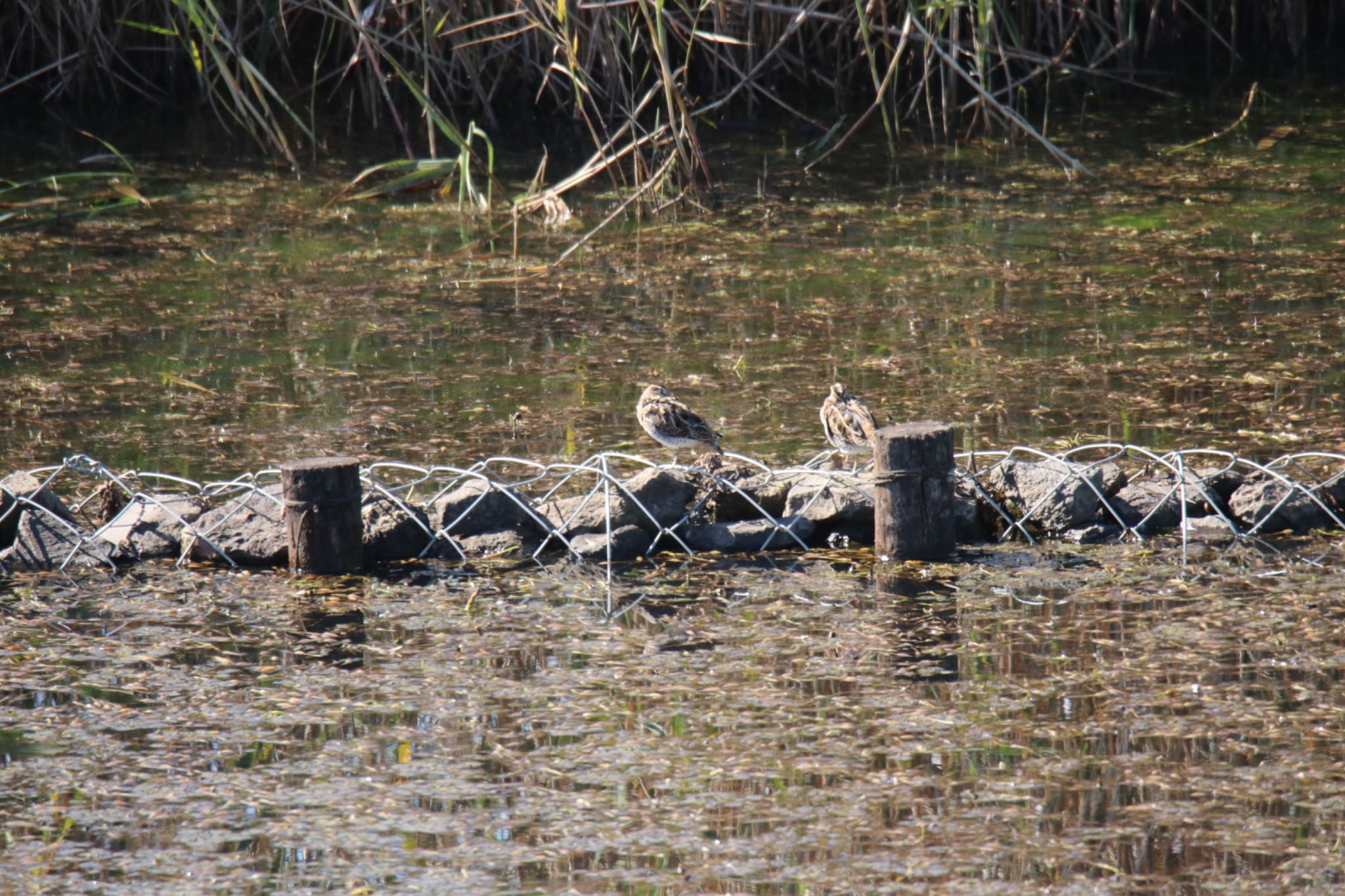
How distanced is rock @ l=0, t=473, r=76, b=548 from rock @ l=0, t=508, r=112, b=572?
0.06m

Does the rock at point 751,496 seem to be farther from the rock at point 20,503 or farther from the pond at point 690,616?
the rock at point 20,503

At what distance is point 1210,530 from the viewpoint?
4965 mm

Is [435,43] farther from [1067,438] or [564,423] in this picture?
[1067,438]

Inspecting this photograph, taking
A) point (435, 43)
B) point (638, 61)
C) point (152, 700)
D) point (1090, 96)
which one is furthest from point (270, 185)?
point (152, 700)

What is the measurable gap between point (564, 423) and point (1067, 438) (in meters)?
1.76

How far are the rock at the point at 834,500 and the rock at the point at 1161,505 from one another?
2.34 ft

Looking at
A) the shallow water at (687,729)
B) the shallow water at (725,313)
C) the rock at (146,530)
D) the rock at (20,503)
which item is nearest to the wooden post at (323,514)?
the shallow water at (687,729)

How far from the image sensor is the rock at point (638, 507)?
5.11m

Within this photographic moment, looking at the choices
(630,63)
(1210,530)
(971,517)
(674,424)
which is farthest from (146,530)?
(630,63)

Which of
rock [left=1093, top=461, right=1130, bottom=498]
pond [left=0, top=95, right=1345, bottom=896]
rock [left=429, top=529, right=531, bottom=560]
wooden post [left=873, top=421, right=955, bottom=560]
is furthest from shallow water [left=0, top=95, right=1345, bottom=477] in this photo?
wooden post [left=873, top=421, right=955, bottom=560]

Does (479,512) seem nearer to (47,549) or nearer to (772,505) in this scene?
(772,505)

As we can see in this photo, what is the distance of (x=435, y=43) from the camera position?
10.1 meters

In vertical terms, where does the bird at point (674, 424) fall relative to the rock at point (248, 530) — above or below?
above

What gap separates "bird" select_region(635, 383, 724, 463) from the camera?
5.32 m
